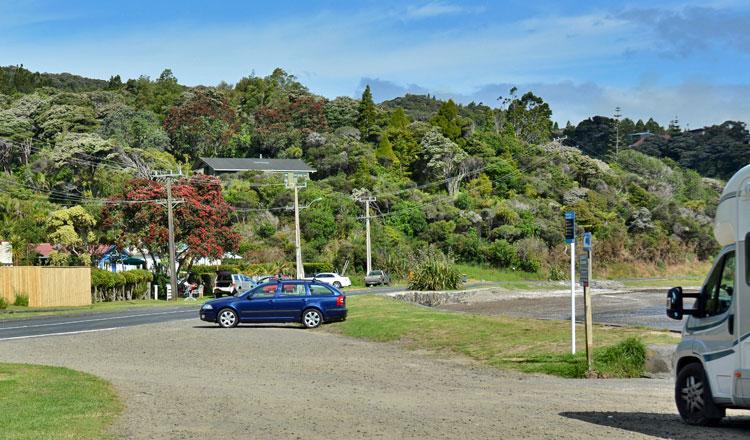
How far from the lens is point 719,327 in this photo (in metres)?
11.8

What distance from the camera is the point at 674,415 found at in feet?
42.9

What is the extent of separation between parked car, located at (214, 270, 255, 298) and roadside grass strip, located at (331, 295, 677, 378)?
71.5 ft

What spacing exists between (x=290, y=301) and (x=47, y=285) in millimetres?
25200

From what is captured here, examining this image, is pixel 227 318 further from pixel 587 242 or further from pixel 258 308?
pixel 587 242

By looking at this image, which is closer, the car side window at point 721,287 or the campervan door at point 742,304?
the campervan door at point 742,304

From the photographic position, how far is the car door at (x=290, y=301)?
3253cm

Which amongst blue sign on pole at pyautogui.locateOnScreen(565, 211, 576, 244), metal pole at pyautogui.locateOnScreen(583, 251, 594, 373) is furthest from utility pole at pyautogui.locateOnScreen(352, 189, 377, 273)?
metal pole at pyautogui.locateOnScreen(583, 251, 594, 373)

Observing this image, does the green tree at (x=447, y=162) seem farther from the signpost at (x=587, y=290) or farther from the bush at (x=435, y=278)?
the signpost at (x=587, y=290)

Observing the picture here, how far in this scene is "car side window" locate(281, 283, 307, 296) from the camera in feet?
107

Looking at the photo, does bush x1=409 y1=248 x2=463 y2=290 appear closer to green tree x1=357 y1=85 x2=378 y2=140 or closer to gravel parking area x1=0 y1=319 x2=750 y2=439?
gravel parking area x1=0 y1=319 x2=750 y2=439

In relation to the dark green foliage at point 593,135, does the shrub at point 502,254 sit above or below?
below

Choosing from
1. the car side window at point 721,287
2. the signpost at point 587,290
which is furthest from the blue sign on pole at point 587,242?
the car side window at point 721,287

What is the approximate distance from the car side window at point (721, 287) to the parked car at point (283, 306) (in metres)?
21.2

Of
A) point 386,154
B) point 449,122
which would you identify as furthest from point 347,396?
point 449,122
